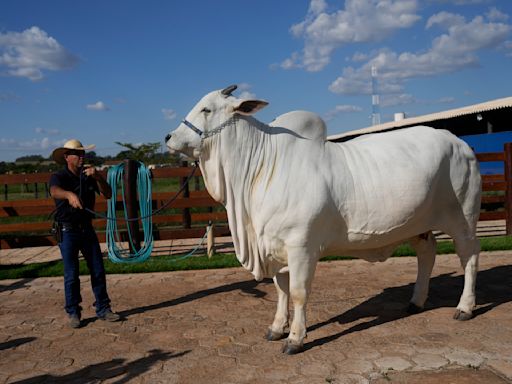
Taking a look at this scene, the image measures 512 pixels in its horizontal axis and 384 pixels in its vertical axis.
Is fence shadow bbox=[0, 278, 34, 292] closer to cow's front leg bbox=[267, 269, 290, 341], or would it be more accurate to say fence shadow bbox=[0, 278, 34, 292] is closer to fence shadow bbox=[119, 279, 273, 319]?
fence shadow bbox=[119, 279, 273, 319]

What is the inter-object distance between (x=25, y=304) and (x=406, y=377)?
4.36 meters

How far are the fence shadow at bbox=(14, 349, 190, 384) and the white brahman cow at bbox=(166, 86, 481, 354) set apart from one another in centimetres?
105

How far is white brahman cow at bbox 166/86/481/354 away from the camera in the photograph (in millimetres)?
3918

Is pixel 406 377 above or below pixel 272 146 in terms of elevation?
below

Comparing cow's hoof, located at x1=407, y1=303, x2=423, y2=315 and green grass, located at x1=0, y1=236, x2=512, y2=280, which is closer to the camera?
cow's hoof, located at x1=407, y1=303, x2=423, y2=315

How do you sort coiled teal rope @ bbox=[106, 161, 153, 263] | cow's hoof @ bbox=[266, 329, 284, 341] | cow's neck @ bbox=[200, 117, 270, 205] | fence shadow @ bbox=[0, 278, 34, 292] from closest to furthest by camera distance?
1. cow's neck @ bbox=[200, 117, 270, 205]
2. cow's hoof @ bbox=[266, 329, 284, 341]
3. fence shadow @ bbox=[0, 278, 34, 292]
4. coiled teal rope @ bbox=[106, 161, 153, 263]

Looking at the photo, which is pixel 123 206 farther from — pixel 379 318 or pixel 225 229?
pixel 379 318

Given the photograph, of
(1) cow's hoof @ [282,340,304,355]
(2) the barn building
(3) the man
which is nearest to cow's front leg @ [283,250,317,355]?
(1) cow's hoof @ [282,340,304,355]

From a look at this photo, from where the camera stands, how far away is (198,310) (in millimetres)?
5211

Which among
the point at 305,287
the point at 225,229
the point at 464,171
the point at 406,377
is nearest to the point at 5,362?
the point at 305,287

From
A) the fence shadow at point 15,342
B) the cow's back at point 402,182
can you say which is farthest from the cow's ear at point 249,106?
the fence shadow at point 15,342

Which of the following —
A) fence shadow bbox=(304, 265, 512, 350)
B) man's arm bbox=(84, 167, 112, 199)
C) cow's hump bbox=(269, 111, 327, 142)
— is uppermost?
cow's hump bbox=(269, 111, 327, 142)

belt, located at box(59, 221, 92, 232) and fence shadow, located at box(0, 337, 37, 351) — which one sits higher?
belt, located at box(59, 221, 92, 232)

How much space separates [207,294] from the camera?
5.85 meters
